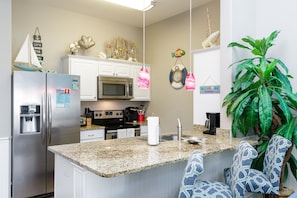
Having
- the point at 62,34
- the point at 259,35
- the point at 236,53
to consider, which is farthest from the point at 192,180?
the point at 62,34

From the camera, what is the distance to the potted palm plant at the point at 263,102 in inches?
88.8

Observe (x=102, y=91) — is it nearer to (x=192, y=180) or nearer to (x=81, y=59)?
(x=81, y=59)

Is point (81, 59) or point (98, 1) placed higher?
point (98, 1)

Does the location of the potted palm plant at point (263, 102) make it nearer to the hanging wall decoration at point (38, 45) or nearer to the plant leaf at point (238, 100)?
the plant leaf at point (238, 100)

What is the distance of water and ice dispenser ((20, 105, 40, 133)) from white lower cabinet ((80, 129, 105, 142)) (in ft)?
2.54

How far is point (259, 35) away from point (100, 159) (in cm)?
270

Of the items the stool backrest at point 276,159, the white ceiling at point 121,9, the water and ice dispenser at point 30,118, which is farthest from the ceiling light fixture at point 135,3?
the stool backrest at point 276,159

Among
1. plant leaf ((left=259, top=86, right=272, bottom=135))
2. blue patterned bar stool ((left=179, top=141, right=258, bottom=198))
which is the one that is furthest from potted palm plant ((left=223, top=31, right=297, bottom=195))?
blue patterned bar stool ((left=179, top=141, right=258, bottom=198))

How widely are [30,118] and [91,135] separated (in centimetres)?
105

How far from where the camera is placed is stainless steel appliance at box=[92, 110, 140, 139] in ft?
13.5

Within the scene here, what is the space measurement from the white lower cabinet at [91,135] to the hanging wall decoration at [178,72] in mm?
1689

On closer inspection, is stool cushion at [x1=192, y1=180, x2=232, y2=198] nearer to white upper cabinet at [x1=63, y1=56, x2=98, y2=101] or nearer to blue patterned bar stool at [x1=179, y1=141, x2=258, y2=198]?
blue patterned bar stool at [x1=179, y1=141, x2=258, y2=198]

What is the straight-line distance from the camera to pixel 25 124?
3133mm

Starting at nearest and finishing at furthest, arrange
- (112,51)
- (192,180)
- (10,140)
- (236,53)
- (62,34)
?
(192,180) → (236,53) → (10,140) → (62,34) → (112,51)
